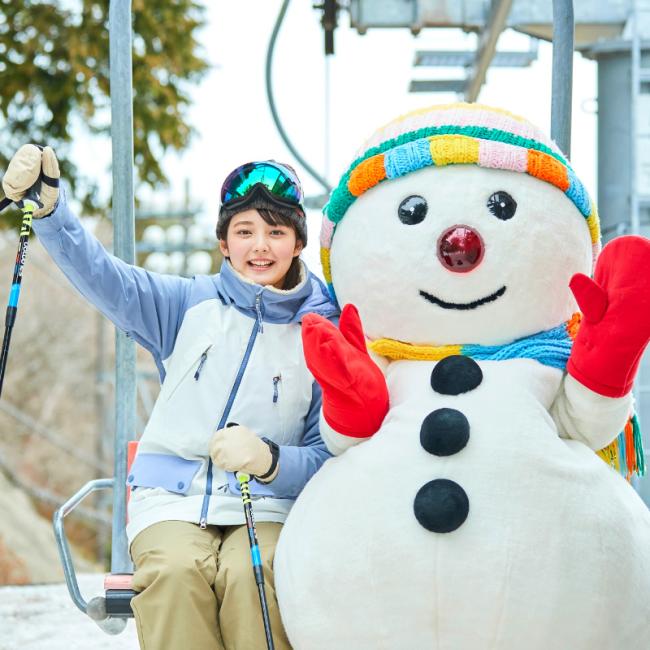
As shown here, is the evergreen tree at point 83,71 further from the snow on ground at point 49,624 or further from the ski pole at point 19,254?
the ski pole at point 19,254

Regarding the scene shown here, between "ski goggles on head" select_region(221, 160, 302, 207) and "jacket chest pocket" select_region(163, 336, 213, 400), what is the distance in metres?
0.33

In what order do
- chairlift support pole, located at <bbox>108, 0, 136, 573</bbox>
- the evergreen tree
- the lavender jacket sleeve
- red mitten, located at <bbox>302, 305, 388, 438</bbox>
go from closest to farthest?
red mitten, located at <bbox>302, 305, 388, 438</bbox> → the lavender jacket sleeve → chairlift support pole, located at <bbox>108, 0, 136, 573</bbox> → the evergreen tree

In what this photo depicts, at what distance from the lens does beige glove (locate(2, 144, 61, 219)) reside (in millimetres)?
1961

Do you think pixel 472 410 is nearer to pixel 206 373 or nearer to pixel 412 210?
pixel 412 210

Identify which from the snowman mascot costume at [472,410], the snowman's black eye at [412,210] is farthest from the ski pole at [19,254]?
the snowman's black eye at [412,210]

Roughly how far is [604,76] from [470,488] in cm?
326

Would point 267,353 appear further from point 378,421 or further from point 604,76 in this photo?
point 604,76

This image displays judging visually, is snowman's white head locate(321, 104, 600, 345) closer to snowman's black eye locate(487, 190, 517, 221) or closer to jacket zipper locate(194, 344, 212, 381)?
snowman's black eye locate(487, 190, 517, 221)

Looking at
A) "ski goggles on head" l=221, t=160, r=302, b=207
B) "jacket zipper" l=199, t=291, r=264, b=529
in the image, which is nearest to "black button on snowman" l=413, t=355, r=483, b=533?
"jacket zipper" l=199, t=291, r=264, b=529

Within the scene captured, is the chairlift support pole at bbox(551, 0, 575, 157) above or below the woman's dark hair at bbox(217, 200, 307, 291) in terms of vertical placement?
above

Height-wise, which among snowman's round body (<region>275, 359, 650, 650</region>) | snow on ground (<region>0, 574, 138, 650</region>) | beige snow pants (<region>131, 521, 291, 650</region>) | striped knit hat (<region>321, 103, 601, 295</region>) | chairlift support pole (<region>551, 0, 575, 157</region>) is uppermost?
chairlift support pole (<region>551, 0, 575, 157</region>)

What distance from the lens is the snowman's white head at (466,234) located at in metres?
1.90

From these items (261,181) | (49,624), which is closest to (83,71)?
(49,624)

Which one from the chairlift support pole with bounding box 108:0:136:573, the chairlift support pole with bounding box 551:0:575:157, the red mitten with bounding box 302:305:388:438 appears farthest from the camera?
the chairlift support pole with bounding box 108:0:136:573
